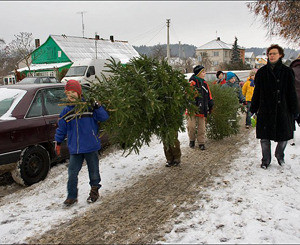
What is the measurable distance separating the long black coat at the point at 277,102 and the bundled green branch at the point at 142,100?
1.25 m

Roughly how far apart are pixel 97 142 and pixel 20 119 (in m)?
1.69

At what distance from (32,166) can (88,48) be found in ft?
149

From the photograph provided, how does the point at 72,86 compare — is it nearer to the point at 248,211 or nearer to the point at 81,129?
the point at 81,129

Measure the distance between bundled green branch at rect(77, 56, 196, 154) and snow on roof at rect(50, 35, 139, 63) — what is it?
133 ft

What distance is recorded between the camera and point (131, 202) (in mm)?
4164

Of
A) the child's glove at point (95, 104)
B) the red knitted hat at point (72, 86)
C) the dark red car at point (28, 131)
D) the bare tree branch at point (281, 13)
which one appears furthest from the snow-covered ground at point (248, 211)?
the bare tree branch at point (281, 13)

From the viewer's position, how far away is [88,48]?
158ft

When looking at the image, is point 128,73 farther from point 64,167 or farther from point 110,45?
point 110,45

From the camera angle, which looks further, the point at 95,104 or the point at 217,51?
the point at 217,51

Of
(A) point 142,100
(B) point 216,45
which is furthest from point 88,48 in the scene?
(B) point 216,45

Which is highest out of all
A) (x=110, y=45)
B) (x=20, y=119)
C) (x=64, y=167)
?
(x=110, y=45)

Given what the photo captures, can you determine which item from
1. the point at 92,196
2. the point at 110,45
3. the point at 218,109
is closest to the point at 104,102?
the point at 92,196

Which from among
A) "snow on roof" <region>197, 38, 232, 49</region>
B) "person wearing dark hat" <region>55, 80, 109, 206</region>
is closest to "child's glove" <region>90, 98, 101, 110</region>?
"person wearing dark hat" <region>55, 80, 109, 206</region>

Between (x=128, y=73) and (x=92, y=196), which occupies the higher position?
(x=128, y=73)
